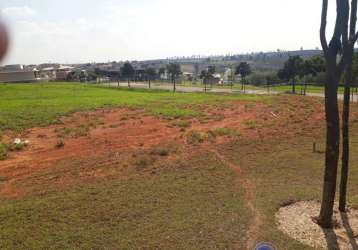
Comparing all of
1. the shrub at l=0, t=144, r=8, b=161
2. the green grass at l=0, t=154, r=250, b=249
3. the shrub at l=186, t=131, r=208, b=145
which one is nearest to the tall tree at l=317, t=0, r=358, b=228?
the green grass at l=0, t=154, r=250, b=249

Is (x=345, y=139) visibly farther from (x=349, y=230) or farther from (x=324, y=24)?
(x=324, y=24)

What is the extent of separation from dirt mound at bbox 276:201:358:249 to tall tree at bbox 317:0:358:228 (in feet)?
0.74

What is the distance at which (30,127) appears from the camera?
15.8m

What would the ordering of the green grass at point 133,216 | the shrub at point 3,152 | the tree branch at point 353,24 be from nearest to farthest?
the green grass at point 133,216
the tree branch at point 353,24
the shrub at point 3,152

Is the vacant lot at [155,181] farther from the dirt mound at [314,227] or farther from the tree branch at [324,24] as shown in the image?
the tree branch at [324,24]

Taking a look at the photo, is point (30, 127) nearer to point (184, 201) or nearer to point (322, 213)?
point (184, 201)

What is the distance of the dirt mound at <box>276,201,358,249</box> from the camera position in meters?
5.26

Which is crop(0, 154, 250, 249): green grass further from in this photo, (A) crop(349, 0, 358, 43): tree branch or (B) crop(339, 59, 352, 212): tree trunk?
(A) crop(349, 0, 358, 43): tree branch

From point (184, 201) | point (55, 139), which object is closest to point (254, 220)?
point (184, 201)

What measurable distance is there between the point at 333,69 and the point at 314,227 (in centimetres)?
253

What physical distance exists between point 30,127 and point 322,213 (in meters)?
13.4

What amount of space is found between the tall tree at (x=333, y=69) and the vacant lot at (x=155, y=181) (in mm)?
1027

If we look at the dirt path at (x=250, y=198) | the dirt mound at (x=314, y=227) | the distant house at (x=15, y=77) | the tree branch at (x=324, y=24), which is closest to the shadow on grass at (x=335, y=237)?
the dirt mound at (x=314, y=227)

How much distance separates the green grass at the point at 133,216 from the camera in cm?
524
